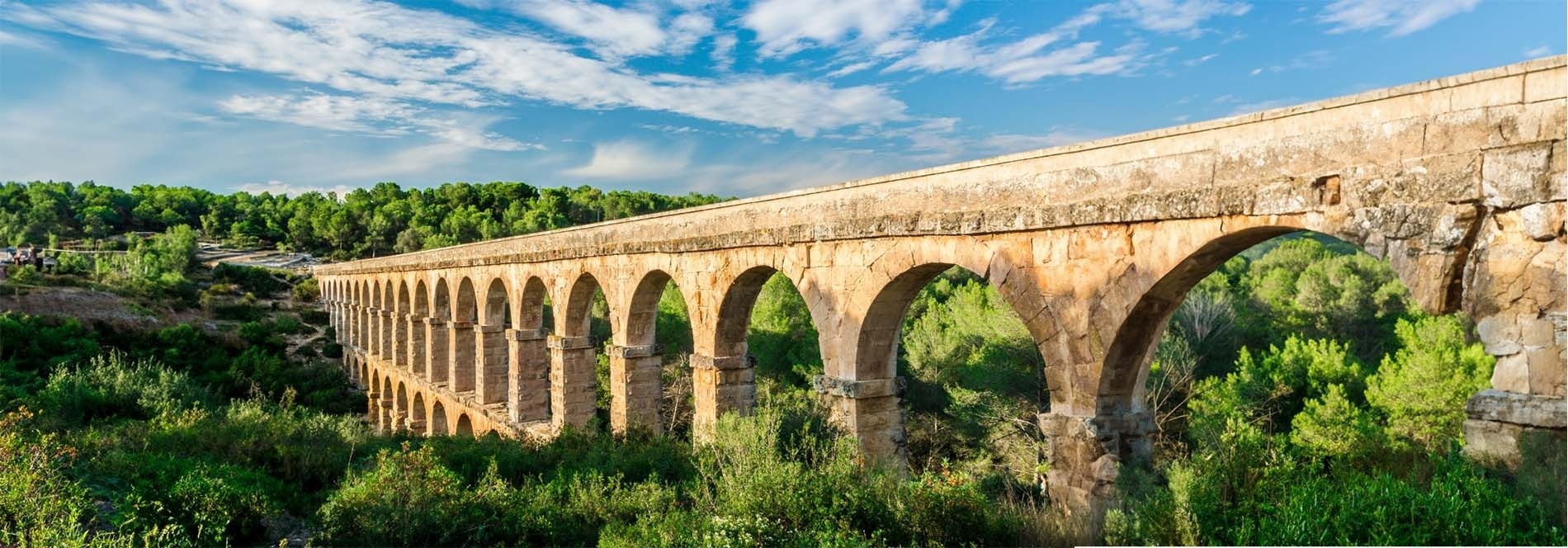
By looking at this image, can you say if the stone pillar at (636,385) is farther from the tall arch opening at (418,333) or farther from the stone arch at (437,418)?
the tall arch opening at (418,333)

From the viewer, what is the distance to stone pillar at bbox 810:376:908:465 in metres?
8.05

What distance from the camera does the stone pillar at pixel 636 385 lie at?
1180 cm

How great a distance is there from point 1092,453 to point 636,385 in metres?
7.16

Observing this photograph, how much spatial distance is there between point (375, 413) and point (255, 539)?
21.0 metres

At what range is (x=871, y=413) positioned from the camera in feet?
26.8

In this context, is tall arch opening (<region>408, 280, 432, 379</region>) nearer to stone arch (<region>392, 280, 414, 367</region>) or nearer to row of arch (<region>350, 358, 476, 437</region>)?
row of arch (<region>350, 358, 476, 437</region>)

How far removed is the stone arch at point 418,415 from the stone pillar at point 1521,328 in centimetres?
2118

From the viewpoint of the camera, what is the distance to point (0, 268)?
32344 millimetres

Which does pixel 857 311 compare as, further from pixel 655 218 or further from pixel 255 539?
pixel 255 539

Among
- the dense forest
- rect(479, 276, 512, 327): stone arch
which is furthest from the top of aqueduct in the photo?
rect(479, 276, 512, 327): stone arch

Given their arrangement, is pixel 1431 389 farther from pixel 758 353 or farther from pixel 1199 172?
pixel 758 353

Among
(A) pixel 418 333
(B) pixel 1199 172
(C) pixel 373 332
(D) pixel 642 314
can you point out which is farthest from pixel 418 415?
(B) pixel 1199 172

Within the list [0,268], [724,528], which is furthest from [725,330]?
[0,268]

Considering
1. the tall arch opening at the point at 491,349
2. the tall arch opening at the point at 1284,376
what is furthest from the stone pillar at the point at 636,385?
the tall arch opening at the point at 1284,376
